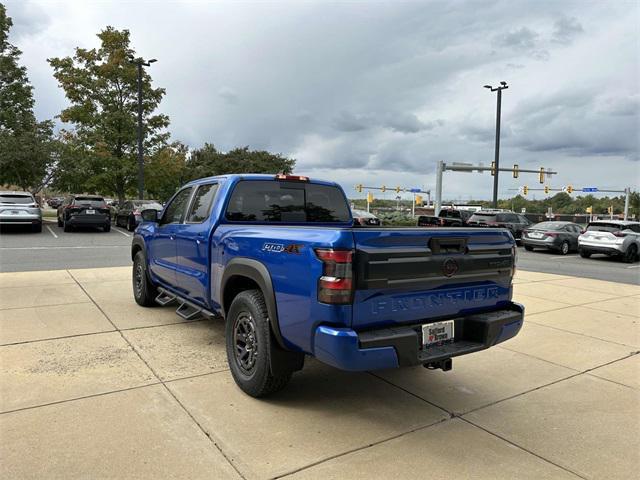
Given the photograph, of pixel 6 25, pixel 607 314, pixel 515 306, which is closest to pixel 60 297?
pixel 515 306

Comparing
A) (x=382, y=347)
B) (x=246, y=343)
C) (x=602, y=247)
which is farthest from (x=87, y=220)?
(x=602, y=247)

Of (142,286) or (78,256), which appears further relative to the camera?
(78,256)

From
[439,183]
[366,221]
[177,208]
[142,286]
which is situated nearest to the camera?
[177,208]

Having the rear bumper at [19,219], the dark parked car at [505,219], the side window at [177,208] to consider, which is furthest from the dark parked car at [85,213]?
the dark parked car at [505,219]

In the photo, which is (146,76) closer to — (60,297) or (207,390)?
(60,297)

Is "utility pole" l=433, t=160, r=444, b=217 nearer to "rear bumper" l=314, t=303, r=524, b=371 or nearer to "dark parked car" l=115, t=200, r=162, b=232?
"dark parked car" l=115, t=200, r=162, b=232

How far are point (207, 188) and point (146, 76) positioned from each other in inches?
993

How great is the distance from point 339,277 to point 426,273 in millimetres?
686

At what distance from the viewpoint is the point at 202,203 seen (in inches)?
198

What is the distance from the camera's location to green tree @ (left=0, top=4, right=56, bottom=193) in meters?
24.6

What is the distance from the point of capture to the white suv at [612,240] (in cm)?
1755

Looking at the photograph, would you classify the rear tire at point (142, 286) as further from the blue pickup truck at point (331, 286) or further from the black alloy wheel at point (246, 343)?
the black alloy wheel at point (246, 343)

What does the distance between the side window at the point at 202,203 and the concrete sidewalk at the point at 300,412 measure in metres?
1.36

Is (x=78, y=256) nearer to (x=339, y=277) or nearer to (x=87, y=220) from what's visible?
(x=87, y=220)
